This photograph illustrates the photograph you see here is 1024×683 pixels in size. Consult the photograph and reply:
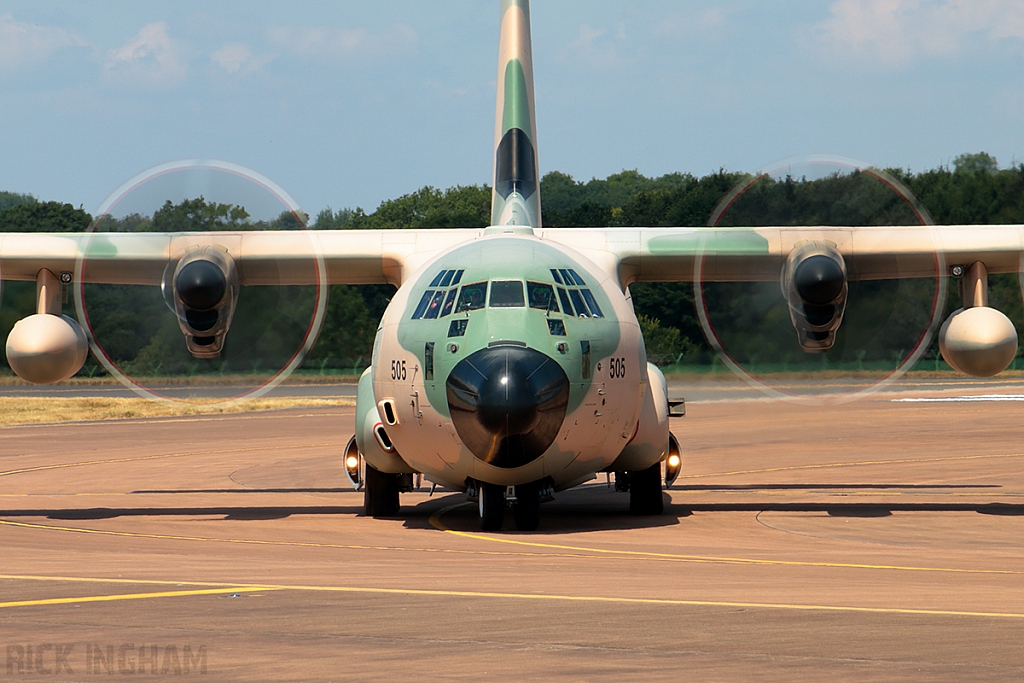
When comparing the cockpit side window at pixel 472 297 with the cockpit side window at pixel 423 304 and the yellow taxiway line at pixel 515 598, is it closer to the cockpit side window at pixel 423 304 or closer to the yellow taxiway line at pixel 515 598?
the cockpit side window at pixel 423 304

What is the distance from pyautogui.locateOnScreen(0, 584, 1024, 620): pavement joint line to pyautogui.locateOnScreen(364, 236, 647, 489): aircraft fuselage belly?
10.7ft

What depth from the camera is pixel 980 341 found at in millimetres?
17375

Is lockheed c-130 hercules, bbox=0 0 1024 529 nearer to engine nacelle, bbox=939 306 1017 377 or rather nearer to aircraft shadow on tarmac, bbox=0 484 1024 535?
engine nacelle, bbox=939 306 1017 377

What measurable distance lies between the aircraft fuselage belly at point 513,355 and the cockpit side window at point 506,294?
14 mm

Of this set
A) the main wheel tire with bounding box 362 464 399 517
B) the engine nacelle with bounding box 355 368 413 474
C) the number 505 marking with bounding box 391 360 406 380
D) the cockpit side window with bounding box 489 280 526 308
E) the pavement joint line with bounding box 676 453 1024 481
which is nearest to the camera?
the cockpit side window with bounding box 489 280 526 308

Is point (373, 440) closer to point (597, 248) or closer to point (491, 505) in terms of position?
point (491, 505)

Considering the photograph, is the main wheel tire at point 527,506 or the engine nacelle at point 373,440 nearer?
the main wheel tire at point 527,506

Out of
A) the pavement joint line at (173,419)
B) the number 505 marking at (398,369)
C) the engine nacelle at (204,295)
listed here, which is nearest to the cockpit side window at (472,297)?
the number 505 marking at (398,369)

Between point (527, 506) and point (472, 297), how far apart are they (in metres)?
2.57

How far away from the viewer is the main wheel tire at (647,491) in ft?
57.1

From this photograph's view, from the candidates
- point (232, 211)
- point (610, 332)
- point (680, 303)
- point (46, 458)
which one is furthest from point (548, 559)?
point (680, 303)

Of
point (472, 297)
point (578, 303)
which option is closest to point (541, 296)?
point (578, 303)

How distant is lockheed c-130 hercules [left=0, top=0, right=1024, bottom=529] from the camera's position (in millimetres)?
14109

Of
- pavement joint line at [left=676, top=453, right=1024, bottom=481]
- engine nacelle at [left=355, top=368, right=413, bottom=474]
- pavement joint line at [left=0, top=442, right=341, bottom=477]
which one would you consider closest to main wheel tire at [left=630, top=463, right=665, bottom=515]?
engine nacelle at [left=355, top=368, right=413, bottom=474]
